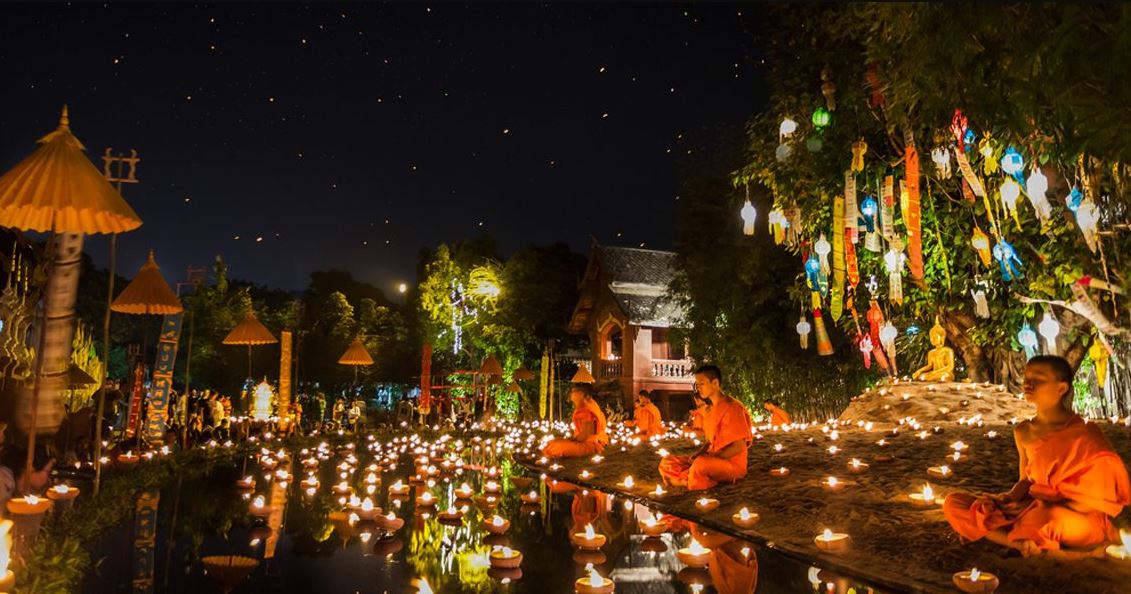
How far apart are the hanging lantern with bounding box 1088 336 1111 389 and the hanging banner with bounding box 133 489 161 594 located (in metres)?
13.0

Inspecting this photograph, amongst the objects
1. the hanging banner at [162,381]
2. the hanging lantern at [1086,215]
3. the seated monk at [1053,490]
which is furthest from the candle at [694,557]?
the hanging banner at [162,381]

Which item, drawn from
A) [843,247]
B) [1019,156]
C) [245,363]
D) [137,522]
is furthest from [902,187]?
[245,363]

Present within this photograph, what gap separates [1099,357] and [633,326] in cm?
1934

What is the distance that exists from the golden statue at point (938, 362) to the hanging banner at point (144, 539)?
12913 mm

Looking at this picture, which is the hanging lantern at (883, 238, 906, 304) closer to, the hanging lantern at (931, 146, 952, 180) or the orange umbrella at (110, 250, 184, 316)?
the hanging lantern at (931, 146, 952, 180)

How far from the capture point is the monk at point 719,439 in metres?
8.59

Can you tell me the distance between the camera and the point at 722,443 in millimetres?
8656

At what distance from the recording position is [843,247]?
11734 millimetres

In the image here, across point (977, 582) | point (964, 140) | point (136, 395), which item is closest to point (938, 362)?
point (964, 140)

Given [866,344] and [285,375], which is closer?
[866,344]

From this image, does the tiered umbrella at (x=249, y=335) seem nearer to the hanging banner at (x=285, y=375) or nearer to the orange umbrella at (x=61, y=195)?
the hanging banner at (x=285, y=375)

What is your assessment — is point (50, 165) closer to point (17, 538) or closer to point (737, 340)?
point (17, 538)

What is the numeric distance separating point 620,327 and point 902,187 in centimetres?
2024

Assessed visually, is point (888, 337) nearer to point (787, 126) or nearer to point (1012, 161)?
point (787, 126)
